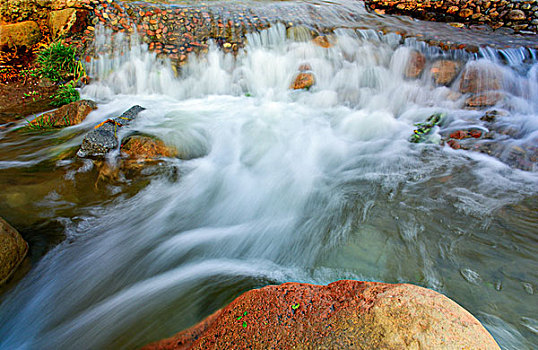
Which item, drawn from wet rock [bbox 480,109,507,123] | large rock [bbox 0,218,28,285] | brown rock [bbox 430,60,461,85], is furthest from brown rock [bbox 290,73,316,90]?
large rock [bbox 0,218,28,285]

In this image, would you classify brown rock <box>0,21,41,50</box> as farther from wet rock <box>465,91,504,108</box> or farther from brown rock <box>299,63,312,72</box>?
wet rock <box>465,91,504,108</box>

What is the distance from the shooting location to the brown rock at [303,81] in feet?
21.9

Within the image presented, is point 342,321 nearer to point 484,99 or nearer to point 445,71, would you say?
point 484,99

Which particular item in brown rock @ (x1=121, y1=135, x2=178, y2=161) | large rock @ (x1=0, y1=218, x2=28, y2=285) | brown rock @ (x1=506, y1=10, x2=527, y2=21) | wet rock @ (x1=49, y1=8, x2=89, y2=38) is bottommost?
large rock @ (x1=0, y1=218, x2=28, y2=285)

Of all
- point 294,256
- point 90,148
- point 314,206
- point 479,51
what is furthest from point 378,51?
point 90,148

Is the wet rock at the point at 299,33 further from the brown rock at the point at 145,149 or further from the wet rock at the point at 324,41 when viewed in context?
the brown rock at the point at 145,149

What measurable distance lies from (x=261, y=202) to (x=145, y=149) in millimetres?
1939

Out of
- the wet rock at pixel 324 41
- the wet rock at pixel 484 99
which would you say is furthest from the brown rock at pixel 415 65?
the wet rock at pixel 324 41

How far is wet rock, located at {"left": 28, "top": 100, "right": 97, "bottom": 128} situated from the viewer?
511 cm

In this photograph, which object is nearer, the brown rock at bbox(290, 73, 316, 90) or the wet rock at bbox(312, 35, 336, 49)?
the brown rock at bbox(290, 73, 316, 90)

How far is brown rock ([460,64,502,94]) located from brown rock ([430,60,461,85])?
7.4 inches

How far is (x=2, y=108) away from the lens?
18.8 feet

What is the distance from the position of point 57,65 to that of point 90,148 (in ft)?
11.7

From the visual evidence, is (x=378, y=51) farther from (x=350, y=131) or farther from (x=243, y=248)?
(x=243, y=248)
